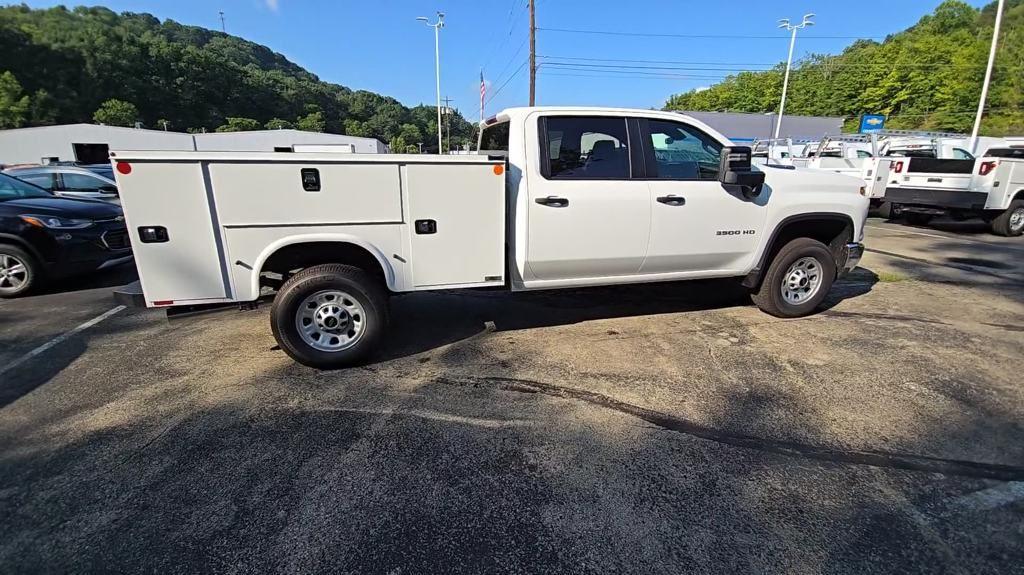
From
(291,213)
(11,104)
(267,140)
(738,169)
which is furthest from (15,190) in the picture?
(11,104)

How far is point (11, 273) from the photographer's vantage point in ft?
19.2

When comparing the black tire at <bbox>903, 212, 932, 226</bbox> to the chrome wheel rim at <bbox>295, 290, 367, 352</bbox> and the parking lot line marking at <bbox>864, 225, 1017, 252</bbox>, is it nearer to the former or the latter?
the parking lot line marking at <bbox>864, 225, 1017, 252</bbox>

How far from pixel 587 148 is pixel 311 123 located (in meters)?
107

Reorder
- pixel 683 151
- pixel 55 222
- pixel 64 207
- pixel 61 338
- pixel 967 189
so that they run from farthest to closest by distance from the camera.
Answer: pixel 967 189, pixel 64 207, pixel 55 222, pixel 61 338, pixel 683 151

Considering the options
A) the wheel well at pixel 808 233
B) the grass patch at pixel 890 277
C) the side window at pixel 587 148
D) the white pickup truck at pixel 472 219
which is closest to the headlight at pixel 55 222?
the white pickup truck at pixel 472 219

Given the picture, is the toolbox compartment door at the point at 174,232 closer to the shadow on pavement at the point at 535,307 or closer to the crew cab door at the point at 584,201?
the shadow on pavement at the point at 535,307

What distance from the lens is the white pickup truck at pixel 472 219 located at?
132 inches

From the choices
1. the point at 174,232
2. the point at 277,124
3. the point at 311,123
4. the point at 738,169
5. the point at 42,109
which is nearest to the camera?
the point at 174,232

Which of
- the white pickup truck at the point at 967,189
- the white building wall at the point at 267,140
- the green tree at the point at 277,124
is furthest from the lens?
the green tree at the point at 277,124

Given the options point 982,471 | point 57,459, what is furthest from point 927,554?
point 57,459

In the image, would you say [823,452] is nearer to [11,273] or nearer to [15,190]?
[11,273]

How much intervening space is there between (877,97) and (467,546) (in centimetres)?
8117

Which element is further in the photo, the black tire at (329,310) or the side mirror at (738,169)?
the side mirror at (738,169)

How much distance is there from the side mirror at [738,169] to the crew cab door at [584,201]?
0.73 metres
